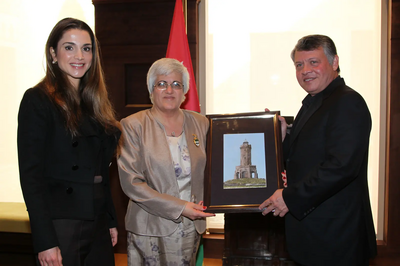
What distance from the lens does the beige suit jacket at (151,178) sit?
203 centimetres

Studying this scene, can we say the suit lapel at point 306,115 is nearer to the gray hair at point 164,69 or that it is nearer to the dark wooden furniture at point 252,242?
the gray hair at point 164,69

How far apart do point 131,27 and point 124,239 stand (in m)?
2.53

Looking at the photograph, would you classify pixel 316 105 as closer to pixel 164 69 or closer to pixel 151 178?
pixel 164 69

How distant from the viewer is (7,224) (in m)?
3.71

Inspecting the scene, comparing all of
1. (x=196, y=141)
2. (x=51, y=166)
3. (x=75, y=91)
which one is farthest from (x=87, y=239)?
(x=196, y=141)

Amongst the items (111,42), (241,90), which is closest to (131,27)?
(111,42)

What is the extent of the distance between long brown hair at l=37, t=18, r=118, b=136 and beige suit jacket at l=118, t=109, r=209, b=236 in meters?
0.31

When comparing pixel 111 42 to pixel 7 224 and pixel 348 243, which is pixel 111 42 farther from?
pixel 348 243

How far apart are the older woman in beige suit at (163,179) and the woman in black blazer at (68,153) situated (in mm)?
307

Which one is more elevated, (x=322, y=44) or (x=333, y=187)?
(x=322, y=44)

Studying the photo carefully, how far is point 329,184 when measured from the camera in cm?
170

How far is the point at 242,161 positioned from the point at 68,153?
3.23 ft

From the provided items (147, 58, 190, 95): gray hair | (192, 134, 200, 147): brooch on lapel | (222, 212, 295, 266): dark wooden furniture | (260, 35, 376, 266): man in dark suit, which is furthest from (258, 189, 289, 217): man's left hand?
(222, 212, 295, 266): dark wooden furniture

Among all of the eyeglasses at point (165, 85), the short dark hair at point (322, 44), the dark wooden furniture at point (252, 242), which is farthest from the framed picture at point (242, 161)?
the dark wooden furniture at point (252, 242)
